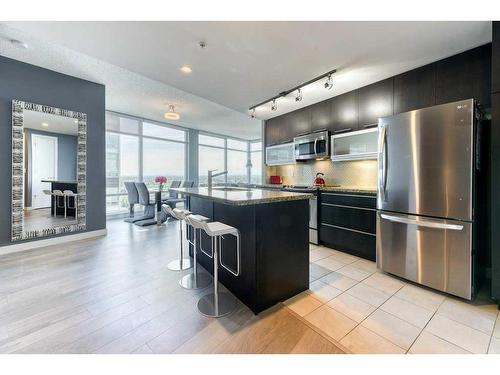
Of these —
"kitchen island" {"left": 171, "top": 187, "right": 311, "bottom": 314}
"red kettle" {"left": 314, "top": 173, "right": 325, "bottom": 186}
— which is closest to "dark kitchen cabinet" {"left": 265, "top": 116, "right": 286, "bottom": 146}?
"red kettle" {"left": 314, "top": 173, "right": 325, "bottom": 186}

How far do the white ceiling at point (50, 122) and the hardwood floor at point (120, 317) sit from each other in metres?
2.02

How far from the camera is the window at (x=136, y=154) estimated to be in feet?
18.7

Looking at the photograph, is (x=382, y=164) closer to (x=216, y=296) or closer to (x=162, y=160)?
(x=216, y=296)

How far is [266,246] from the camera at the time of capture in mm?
1876

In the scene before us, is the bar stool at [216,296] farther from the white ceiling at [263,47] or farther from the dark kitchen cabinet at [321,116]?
the dark kitchen cabinet at [321,116]

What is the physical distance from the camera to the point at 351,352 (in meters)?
1.41

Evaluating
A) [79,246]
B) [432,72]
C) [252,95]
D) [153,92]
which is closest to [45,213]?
[79,246]

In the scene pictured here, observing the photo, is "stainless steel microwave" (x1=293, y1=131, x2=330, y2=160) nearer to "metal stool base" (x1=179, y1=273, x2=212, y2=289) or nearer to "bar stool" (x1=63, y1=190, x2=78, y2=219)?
"metal stool base" (x1=179, y1=273, x2=212, y2=289)

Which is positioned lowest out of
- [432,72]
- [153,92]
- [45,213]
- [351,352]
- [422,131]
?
[351,352]

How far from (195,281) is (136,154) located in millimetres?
5078

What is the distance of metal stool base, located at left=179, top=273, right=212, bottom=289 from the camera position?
226 cm
